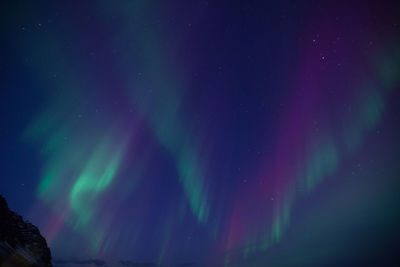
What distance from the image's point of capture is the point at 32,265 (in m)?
8.11

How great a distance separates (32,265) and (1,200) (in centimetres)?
327

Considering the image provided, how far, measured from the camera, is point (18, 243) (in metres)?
9.24

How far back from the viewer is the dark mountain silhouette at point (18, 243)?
727 centimetres

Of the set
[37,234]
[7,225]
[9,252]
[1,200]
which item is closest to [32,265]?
[9,252]

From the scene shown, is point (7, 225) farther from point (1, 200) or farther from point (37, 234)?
point (37, 234)

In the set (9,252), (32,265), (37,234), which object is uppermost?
(9,252)

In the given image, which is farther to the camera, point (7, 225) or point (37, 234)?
point (37, 234)

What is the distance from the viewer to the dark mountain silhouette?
7.27 meters

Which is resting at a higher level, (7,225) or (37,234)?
(7,225)

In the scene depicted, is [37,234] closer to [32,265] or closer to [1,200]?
[1,200]

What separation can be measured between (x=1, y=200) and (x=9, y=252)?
293cm

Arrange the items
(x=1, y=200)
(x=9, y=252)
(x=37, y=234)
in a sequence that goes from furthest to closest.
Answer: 1. (x=37, y=234)
2. (x=1, y=200)
3. (x=9, y=252)

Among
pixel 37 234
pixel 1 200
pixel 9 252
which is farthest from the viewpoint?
pixel 37 234

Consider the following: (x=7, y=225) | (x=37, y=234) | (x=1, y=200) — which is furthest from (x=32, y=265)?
(x=37, y=234)
